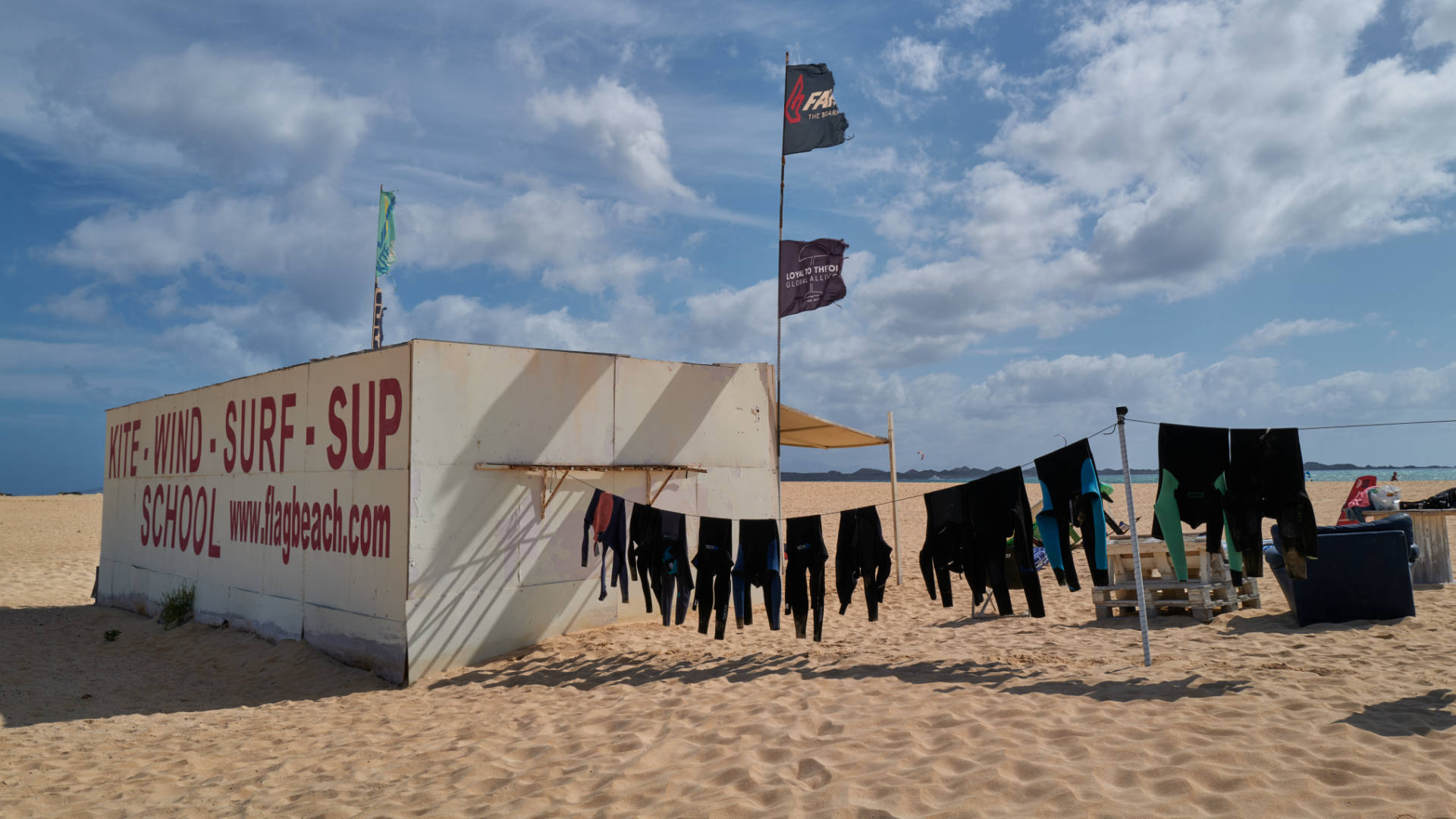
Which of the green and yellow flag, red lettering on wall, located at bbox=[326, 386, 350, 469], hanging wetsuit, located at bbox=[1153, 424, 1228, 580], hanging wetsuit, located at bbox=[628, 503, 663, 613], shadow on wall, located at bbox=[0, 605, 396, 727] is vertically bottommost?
shadow on wall, located at bbox=[0, 605, 396, 727]

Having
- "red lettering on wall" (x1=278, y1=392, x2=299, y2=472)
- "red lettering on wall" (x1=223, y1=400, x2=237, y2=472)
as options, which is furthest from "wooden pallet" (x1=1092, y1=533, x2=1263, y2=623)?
"red lettering on wall" (x1=223, y1=400, x2=237, y2=472)

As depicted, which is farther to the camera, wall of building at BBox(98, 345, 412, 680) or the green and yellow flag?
the green and yellow flag

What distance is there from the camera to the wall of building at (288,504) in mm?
8391

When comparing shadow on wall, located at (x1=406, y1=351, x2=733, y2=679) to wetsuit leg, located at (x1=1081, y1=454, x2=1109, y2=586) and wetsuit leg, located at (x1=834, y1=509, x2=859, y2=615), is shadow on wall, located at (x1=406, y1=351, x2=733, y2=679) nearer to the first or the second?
wetsuit leg, located at (x1=834, y1=509, x2=859, y2=615)

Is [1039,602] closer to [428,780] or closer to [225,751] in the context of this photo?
[428,780]

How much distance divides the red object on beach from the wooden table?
1.48 m

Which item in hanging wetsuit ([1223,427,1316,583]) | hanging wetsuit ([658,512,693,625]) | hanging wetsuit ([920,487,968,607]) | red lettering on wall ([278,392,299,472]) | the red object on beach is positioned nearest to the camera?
hanging wetsuit ([1223,427,1316,583])

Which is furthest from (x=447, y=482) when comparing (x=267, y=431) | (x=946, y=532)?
(x=946, y=532)

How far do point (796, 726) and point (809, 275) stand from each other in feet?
23.5

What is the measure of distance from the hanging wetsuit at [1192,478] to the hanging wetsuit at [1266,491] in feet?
0.28

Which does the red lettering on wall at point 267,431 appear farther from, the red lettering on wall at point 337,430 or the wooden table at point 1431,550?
the wooden table at point 1431,550

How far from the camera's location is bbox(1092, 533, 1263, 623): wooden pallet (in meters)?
8.77

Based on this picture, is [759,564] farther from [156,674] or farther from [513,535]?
[156,674]

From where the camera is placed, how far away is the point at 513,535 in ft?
28.9
